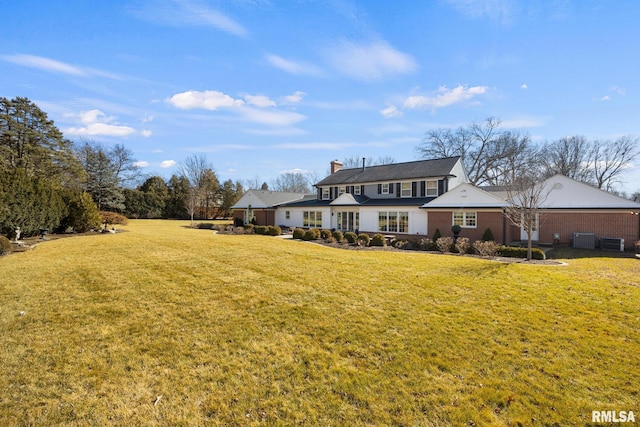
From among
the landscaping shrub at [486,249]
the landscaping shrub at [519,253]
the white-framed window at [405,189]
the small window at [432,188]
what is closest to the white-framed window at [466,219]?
the small window at [432,188]

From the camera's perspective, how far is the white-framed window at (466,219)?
20953mm

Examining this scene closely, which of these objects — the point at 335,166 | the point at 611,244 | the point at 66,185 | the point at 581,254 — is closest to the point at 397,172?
the point at 335,166

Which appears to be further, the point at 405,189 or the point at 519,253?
the point at 405,189

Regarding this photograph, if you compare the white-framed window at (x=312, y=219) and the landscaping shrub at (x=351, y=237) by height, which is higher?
the white-framed window at (x=312, y=219)

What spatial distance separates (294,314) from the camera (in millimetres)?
6723

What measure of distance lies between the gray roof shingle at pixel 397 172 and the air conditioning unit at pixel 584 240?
386 inches

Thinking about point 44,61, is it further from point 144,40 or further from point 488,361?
point 488,361

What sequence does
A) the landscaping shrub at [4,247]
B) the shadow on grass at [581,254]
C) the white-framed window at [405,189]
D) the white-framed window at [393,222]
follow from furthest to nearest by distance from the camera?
the white-framed window at [405,189]
the white-framed window at [393,222]
the shadow on grass at [581,254]
the landscaping shrub at [4,247]

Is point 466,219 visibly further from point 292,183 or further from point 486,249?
point 292,183

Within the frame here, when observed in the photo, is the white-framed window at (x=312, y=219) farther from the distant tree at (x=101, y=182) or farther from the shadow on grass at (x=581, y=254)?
the distant tree at (x=101, y=182)

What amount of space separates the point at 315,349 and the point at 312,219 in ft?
86.5

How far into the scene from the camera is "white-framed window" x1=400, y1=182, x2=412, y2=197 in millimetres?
27734

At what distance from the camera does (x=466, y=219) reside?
21.3 m

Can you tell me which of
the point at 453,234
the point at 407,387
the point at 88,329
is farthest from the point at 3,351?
the point at 453,234
